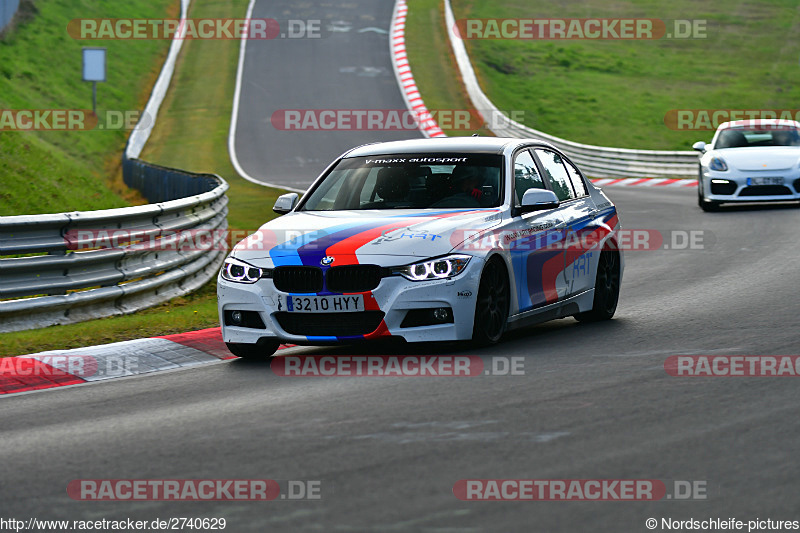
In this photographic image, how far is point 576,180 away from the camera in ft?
37.0

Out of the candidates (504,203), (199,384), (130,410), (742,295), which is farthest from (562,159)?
(130,410)

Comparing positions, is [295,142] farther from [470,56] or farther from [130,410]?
[130,410]

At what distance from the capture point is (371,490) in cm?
545

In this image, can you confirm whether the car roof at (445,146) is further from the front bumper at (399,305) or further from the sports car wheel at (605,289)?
the front bumper at (399,305)

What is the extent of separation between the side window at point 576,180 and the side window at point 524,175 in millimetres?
740

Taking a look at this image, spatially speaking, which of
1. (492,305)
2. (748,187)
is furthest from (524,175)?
(748,187)

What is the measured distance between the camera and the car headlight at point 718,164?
21.9 m
